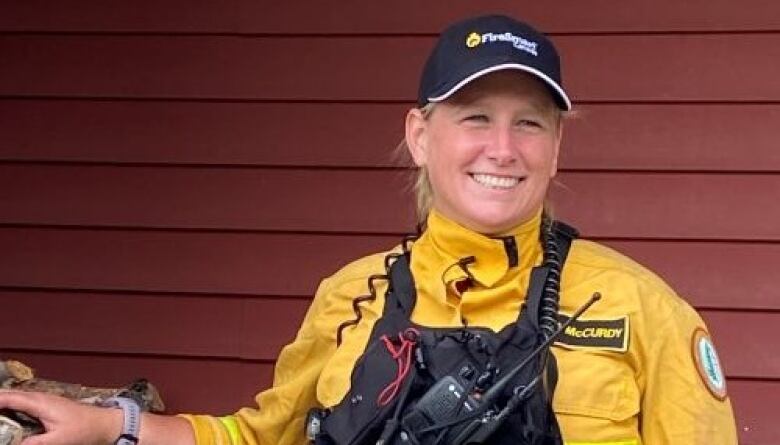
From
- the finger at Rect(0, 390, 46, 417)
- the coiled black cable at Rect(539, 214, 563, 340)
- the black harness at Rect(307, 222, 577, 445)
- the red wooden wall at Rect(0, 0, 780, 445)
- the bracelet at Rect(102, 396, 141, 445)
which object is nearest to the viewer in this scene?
the black harness at Rect(307, 222, 577, 445)

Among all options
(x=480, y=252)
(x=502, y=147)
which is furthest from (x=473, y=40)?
(x=480, y=252)

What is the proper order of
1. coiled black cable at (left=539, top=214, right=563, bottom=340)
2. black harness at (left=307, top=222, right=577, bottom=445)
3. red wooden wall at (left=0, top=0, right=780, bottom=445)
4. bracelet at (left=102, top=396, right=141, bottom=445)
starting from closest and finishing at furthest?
black harness at (left=307, top=222, right=577, bottom=445)
coiled black cable at (left=539, top=214, right=563, bottom=340)
bracelet at (left=102, top=396, right=141, bottom=445)
red wooden wall at (left=0, top=0, right=780, bottom=445)

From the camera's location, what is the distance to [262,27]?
3.84 meters

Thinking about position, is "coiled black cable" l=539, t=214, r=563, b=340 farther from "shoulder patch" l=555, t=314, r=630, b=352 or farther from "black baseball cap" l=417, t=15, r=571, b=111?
"black baseball cap" l=417, t=15, r=571, b=111

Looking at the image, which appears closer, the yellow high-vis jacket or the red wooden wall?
the yellow high-vis jacket

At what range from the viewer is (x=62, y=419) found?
6.66 feet

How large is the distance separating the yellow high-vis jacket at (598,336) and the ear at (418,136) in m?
0.10

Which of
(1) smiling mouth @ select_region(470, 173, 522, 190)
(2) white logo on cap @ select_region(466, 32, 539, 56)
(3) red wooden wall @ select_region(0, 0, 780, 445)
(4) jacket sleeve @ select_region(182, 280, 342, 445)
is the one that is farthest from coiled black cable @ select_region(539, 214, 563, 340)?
(3) red wooden wall @ select_region(0, 0, 780, 445)

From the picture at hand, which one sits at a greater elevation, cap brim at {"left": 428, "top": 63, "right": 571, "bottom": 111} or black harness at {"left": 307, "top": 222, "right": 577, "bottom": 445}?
cap brim at {"left": 428, "top": 63, "right": 571, "bottom": 111}

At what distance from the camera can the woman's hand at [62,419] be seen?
2.01m

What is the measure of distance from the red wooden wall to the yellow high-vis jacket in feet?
5.19

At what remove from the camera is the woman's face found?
1.92 metres

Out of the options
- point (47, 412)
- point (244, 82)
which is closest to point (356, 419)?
point (47, 412)

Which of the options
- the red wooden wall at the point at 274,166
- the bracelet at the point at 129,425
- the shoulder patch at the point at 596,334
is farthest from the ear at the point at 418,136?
the red wooden wall at the point at 274,166
